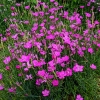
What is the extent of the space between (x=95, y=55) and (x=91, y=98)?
1.73 ft

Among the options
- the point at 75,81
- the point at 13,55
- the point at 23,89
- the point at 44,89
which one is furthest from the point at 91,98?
the point at 13,55

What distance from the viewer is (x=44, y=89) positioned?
2771mm

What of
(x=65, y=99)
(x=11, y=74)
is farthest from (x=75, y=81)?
(x=11, y=74)

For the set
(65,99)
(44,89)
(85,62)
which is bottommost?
(65,99)

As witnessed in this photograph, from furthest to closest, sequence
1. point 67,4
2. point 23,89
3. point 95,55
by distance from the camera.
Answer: point 67,4 < point 95,55 < point 23,89

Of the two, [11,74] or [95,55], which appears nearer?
[11,74]

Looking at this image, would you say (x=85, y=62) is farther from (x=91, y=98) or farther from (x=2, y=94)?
(x=2, y=94)

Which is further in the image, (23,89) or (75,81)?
(75,81)

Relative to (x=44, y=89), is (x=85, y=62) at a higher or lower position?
higher

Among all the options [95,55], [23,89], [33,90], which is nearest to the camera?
[23,89]

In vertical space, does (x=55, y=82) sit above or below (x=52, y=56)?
below

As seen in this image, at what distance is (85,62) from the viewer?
2.86m

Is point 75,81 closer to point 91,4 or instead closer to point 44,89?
point 44,89

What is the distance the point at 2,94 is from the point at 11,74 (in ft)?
0.88
